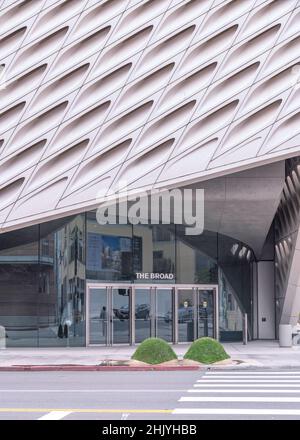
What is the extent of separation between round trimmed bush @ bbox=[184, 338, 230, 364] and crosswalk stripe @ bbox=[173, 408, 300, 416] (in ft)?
31.6

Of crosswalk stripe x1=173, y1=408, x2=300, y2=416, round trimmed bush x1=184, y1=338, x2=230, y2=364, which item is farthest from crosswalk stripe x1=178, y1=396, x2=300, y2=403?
round trimmed bush x1=184, y1=338, x2=230, y2=364

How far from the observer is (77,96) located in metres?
27.6

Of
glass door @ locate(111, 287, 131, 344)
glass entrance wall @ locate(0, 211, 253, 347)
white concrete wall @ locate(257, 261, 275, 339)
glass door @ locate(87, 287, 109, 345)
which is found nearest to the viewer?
glass entrance wall @ locate(0, 211, 253, 347)

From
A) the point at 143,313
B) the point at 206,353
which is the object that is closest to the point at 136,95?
the point at 143,313

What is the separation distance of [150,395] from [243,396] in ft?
5.94

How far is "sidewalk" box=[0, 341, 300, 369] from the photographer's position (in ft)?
75.2

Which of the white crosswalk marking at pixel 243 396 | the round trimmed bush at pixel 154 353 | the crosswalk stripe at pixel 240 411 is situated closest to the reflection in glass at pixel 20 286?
the round trimmed bush at pixel 154 353

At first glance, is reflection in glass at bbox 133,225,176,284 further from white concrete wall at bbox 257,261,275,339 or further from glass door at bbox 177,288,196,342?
white concrete wall at bbox 257,261,275,339

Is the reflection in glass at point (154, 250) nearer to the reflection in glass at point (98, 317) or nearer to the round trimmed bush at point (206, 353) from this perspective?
the reflection in glass at point (98, 317)

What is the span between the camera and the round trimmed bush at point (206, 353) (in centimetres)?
2229

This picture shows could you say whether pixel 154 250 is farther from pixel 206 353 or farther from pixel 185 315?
pixel 206 353

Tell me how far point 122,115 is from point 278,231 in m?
13.2
